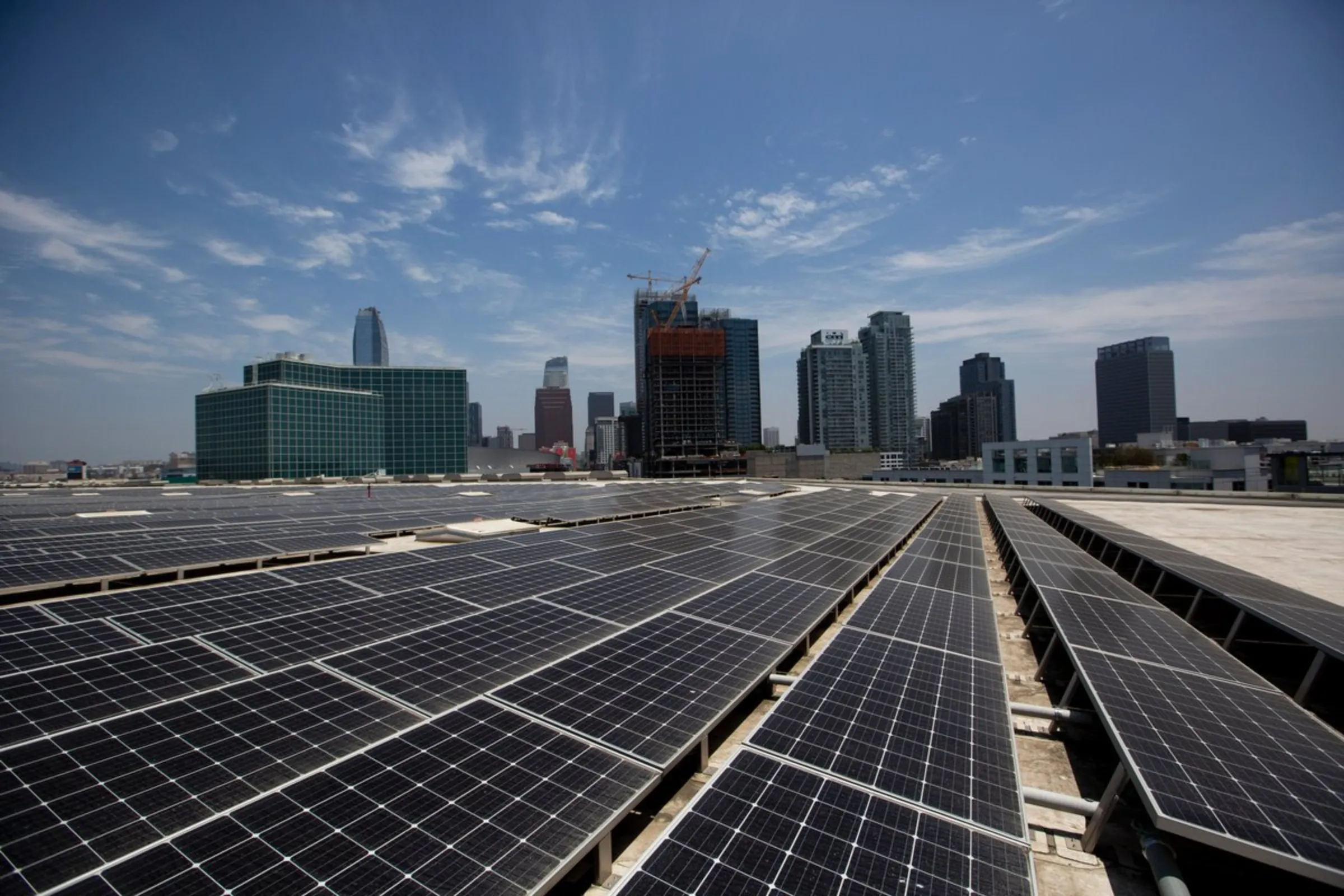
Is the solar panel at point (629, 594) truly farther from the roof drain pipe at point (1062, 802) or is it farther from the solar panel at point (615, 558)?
the roof drain pipe at point (1062, 802)

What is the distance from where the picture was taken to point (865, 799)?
6707 mm

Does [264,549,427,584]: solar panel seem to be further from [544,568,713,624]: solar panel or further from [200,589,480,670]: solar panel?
[544,568,713,624]: solar panel

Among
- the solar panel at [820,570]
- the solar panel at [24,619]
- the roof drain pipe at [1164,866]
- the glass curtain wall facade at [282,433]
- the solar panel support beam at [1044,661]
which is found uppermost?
the glass curtain wall facade at [282,433]

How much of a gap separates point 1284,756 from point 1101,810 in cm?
290

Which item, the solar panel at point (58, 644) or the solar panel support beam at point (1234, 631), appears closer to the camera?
the solar panel at point (58, 644)

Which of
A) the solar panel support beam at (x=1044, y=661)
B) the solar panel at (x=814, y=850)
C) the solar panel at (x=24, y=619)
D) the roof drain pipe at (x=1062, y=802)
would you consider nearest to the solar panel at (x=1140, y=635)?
the solar panel support beam at (x=1044, y=661)

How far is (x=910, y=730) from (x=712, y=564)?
11579mm

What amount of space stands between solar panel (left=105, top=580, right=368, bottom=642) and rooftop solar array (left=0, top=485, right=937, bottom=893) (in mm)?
91

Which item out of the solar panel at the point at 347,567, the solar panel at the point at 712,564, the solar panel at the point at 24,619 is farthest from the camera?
the solar panel at the point at 712,564

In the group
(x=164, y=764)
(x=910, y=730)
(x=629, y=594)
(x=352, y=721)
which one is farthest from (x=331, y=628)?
(x=910, y=730)

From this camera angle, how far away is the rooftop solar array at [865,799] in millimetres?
5453

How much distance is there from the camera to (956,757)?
7.76m

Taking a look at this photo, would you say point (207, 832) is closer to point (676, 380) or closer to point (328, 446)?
point (328, 446)

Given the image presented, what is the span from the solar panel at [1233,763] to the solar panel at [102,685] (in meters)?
14.6
